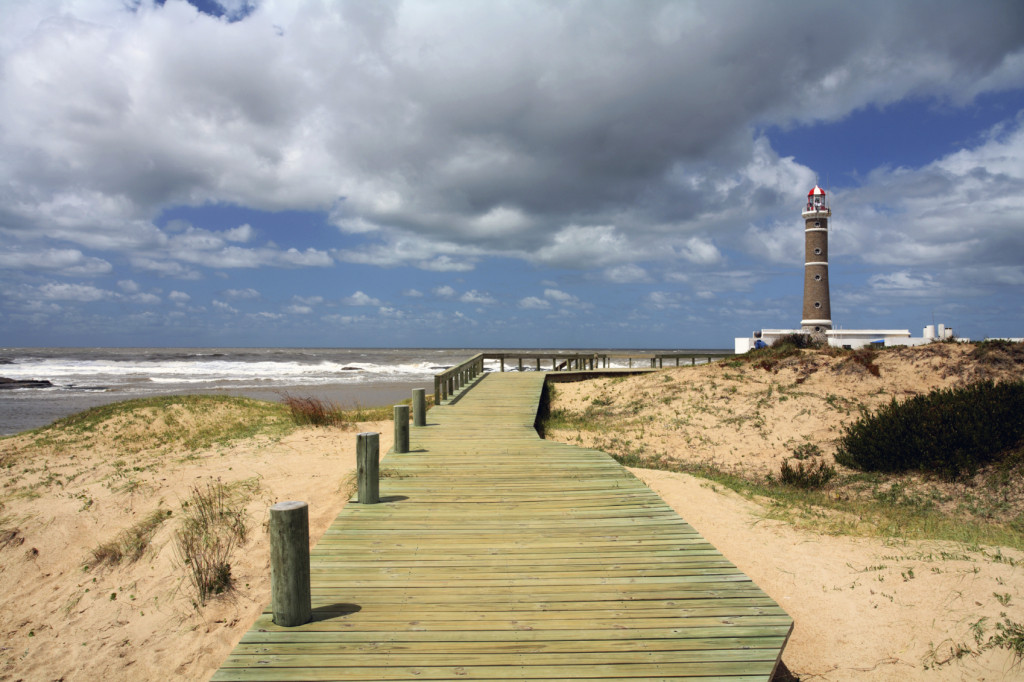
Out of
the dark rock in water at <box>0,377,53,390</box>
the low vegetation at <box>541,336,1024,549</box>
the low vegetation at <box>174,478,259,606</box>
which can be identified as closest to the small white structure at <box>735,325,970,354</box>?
the low vegetation at <box>541,336,1024,549</box>

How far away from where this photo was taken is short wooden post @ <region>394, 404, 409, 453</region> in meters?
8.89

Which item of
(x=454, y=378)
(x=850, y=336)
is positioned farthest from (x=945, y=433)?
(x=850, y=336)

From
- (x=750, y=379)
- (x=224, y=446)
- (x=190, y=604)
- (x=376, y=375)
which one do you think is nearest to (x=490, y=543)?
(x=190, y=604)

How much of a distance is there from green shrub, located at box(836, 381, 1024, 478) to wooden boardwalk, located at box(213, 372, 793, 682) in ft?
24.3

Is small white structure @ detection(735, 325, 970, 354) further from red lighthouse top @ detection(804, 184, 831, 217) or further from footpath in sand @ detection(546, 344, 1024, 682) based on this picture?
footpath in sand @ detection(546, 344, 1024, 682)

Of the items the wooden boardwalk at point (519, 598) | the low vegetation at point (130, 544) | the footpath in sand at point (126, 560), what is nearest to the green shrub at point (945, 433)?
the wooden boardwalk at point (519, 598)

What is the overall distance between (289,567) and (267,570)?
13.7ft

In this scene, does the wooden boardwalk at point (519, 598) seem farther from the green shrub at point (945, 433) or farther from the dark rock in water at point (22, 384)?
the dark rock in water at point (22, 384)

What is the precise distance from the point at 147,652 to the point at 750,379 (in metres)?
16.3

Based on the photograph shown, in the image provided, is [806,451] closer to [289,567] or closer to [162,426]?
[289,567]

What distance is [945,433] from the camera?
11172 millimetres

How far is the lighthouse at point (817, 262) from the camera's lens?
43.0 meters

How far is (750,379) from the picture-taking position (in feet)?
58.8

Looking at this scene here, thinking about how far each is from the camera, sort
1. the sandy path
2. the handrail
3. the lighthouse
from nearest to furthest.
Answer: the sandy path
the handrail
the lighthouse
